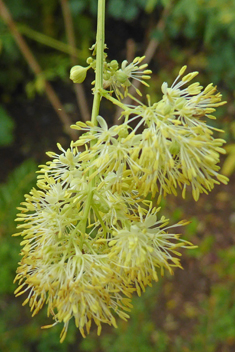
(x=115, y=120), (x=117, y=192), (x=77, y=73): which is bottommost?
(x=117, y=192)

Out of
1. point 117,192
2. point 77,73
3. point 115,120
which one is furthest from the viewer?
point 115,120

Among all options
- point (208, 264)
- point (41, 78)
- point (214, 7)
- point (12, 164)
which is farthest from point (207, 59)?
point (12, 164)

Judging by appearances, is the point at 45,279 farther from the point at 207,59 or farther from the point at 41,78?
the point at 207,59

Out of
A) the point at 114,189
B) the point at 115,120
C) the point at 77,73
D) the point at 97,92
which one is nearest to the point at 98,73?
the point at 97,92

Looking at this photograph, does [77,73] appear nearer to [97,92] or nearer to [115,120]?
[97,92]

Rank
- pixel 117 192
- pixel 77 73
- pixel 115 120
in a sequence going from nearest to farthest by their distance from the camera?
pixel 117 192 < pixel 77 73 < pixel 115 120

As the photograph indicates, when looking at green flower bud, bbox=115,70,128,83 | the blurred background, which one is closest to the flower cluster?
green flower bud, bbox=115,70,128,83

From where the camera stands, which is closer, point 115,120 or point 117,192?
point 117,192
